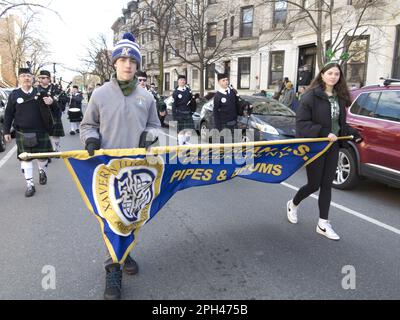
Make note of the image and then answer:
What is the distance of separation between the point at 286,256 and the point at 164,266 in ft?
3.99

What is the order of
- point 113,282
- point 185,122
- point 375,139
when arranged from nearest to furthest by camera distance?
point 113,282 < point 375,139 < point 185,122

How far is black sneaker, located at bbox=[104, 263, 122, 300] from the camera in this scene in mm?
2773

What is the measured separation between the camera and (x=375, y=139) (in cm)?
530

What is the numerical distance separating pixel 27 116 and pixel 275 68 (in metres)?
18.4

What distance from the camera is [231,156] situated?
356 cm

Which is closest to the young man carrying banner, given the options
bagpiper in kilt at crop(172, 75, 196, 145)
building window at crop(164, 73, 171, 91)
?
bagpiper in kilt at crop(172, 75, 196, 145)

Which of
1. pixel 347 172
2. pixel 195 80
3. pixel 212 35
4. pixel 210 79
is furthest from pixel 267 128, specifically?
pixel 195 80

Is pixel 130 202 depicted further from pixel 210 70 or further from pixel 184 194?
pixel 210 70

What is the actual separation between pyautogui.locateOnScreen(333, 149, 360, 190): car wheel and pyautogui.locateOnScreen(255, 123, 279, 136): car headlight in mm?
1902

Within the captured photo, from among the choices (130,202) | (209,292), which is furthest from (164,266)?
(130,202)

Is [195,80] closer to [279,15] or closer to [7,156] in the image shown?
[279,15]

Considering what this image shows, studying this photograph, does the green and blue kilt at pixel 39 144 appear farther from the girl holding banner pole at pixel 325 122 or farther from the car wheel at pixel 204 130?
the car wheel at pixel 204 130

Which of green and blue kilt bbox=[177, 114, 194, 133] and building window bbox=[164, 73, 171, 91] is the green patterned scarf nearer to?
green and blue kilt bbox=[177, 114, 194, 133]

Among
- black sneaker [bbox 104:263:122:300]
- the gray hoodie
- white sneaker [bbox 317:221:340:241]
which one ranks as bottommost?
white sneaker [bbox 317:221:340:241]
